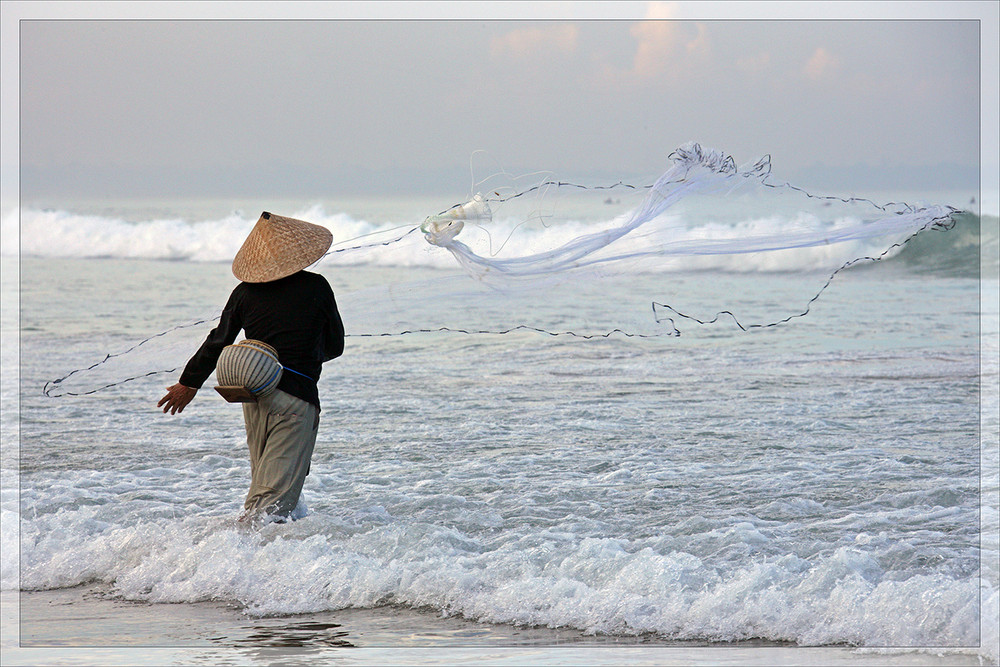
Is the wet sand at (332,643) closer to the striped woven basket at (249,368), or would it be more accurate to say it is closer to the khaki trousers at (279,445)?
the khaki trousers at (279,445)

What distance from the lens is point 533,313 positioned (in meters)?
15.2

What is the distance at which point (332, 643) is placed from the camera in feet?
11.6

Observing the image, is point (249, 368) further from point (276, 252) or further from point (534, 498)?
point (534, 498)

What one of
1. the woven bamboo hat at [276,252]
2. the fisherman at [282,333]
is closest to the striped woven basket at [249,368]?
the fisherman at [282,333]

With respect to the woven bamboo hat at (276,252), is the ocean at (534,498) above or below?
below

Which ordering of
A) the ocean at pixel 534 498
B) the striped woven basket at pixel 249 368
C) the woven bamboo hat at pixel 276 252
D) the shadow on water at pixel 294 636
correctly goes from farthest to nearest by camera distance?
the woven bamboo hat at pixel 276 252
the striped woven basket at pixel 249 368
the ocean at pixel 534 498
the shadow on water at pixel 294 636

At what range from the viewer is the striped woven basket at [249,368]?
3.93 m

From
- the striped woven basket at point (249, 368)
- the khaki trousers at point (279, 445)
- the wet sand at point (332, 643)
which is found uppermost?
the striped woven basket at point (249, 368)

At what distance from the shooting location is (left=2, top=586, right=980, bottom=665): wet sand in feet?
11.1

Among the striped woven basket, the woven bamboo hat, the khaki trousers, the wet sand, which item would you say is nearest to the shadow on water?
the wet sand

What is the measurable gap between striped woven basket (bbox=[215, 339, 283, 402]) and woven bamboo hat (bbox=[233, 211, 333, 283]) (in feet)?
0.93

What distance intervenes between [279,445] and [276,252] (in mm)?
760

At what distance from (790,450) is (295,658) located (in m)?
4.75

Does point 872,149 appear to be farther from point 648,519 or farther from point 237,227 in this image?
point 648,519
